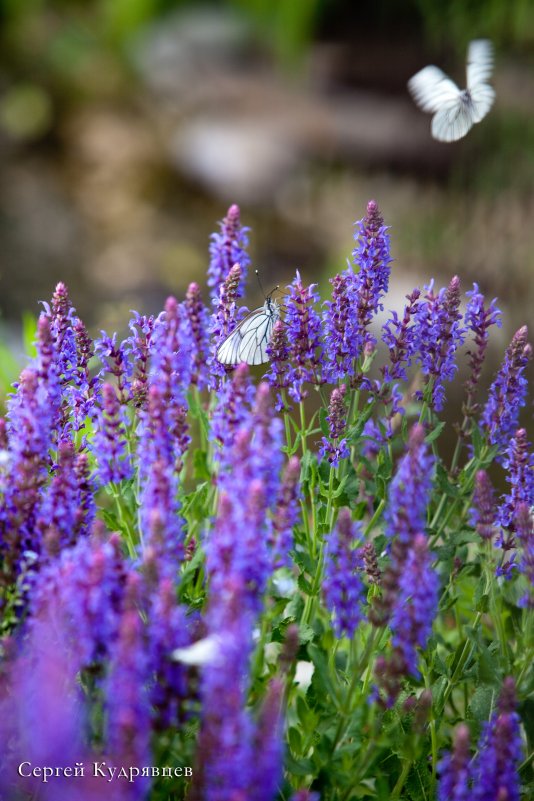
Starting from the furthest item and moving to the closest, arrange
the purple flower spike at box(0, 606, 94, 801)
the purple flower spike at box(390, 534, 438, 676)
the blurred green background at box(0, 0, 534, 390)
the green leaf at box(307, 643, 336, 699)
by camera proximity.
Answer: the blurred green background at box(0, 0, 534, 390)
the green leaf at box(307, 643, 336, 699)
the purple flower spike at box(390, 534, 438, 676)
the purple flower spike at box(0, 606, 94, 801)

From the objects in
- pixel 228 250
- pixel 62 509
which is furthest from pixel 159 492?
pixel 228 250

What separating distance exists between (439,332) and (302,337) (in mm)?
303

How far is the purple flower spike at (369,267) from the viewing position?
6.93ft

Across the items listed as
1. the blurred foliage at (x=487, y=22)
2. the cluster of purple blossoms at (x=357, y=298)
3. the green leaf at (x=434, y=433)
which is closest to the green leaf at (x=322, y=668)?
the green leaf at (x=434, y=433)

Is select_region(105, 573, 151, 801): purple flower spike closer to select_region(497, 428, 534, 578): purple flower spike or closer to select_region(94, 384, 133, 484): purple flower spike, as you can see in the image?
select_region(94, 384, 133, 484): purple flower spike

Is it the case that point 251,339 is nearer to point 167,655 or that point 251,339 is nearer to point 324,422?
point 324,422

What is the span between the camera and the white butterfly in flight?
267cm

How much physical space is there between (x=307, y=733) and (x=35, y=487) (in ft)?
2.31

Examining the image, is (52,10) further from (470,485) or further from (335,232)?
(470,485)

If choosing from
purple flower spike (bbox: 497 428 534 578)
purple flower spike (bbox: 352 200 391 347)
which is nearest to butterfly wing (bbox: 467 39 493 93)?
purple flower spike (bbox: 352 200 391 347)

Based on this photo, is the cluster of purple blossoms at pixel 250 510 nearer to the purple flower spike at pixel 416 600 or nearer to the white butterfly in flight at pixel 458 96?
the purple flower spike at pixel 416 600

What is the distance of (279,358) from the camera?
2.14 meters

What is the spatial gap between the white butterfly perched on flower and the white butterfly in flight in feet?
2.60

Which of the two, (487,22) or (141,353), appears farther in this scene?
(487,22)
